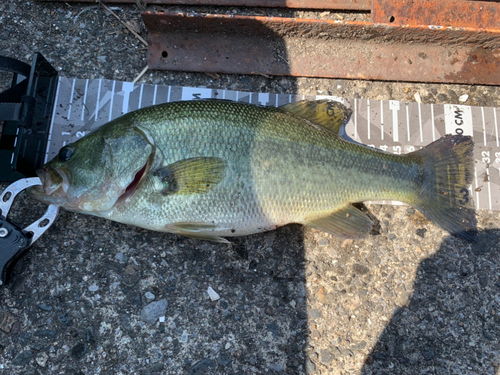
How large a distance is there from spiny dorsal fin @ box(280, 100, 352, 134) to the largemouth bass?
11 centimetres

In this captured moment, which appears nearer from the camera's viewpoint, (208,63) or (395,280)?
(395,280)

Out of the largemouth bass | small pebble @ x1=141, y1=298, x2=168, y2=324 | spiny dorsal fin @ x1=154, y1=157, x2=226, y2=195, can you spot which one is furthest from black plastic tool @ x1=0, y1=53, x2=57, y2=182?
small pebble @ x1=141, y1=298, x2=168, y2=324

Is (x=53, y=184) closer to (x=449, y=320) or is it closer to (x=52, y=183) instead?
(x=52, y=183)

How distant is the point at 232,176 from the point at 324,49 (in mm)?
1435

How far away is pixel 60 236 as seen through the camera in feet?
7.27

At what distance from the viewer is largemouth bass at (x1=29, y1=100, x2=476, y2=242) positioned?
1940mm

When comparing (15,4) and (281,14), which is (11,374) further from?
(281,14)

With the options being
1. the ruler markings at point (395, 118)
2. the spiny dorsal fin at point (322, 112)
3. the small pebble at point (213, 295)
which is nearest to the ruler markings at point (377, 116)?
the ruler markings at point (395, 118)

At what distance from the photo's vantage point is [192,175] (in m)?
1.92

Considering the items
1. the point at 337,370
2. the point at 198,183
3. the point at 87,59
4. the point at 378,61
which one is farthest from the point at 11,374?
the point at 378,61

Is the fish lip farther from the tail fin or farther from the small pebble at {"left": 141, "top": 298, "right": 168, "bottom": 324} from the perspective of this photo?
the tail fin

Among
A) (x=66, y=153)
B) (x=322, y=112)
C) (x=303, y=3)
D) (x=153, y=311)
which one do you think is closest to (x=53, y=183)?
(x=66, y=153)

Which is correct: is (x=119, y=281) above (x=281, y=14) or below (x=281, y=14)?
below

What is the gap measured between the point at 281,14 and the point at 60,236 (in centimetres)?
246
